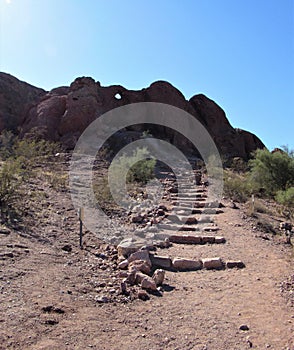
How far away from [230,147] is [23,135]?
57.4 ft

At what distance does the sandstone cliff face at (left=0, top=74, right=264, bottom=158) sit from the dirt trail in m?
15.9

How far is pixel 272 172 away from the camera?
1441cm

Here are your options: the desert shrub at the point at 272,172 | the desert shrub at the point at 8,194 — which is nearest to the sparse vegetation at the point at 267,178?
the desert shrub at the point at 272,172

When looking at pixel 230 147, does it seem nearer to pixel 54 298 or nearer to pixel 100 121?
pixel 100 121

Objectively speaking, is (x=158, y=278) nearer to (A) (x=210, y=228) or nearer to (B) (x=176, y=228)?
(B) (x=176, y=228)

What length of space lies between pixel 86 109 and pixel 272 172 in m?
13.4

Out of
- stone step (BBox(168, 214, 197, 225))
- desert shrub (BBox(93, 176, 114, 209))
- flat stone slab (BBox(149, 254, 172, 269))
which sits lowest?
flat stone slab (BBox(149, 254, 172, 269))

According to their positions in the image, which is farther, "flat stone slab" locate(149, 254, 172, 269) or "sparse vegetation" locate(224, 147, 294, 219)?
"sparse vegetation" locate(224, 147, 294, 219)

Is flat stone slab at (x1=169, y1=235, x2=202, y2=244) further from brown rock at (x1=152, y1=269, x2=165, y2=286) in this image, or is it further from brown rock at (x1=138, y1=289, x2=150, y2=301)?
brown rock at (x1=138, y1=289, x2=150, y2=301)

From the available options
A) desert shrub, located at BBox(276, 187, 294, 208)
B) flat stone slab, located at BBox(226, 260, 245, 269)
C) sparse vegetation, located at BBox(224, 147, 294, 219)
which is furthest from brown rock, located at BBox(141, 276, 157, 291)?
sparse vegetation, located at BBox(224, 147, 294, 219)

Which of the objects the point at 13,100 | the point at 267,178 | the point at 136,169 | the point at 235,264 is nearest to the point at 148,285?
the point at 235,264

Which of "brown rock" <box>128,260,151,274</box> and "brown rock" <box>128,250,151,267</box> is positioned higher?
"brown rock" <box>128,250,151,267</box>

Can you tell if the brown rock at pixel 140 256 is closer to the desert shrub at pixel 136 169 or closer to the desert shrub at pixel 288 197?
the desert shrub at pixel 288 197

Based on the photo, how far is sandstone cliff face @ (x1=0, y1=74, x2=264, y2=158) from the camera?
72.7ft
